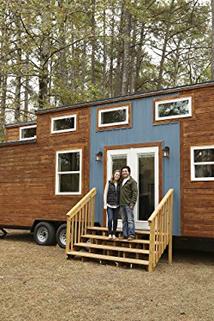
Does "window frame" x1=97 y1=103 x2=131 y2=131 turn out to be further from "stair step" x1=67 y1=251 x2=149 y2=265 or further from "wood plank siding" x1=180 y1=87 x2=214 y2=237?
"stair step" x1=67 y1=251 x2=149 y2=265

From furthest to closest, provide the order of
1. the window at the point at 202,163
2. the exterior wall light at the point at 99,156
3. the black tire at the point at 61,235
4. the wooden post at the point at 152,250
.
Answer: the black tire at the point at 61,235 → the exterior wall light at the point at 99,156 → the window at the point at 202,163 → the wooden post at the point at 152,250

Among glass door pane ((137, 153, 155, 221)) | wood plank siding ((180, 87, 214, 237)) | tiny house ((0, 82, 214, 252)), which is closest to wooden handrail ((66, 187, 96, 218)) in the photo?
tiny house ((0, 82, 214, 252))

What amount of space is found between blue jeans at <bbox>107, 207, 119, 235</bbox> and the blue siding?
3.14 ft

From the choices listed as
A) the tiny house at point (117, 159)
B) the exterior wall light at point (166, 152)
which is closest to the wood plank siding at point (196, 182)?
the tiny house at point (117, 159)

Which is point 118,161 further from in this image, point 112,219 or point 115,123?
point 112,219

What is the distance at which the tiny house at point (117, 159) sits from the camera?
8.04m

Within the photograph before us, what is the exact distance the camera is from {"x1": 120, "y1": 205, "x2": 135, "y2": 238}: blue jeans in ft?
26.5

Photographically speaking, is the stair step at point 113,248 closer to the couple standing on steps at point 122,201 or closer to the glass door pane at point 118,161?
the couple standing on steps at point 122,201

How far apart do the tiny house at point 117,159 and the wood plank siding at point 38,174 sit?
0.03 metres

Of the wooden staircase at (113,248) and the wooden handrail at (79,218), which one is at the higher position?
the wooden handrail at (79,218)

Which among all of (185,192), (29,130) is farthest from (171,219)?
(29,130)

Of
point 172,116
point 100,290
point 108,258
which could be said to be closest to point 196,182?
point 172,116

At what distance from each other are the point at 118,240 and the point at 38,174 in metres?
3.58

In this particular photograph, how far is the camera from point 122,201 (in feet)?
26.8
